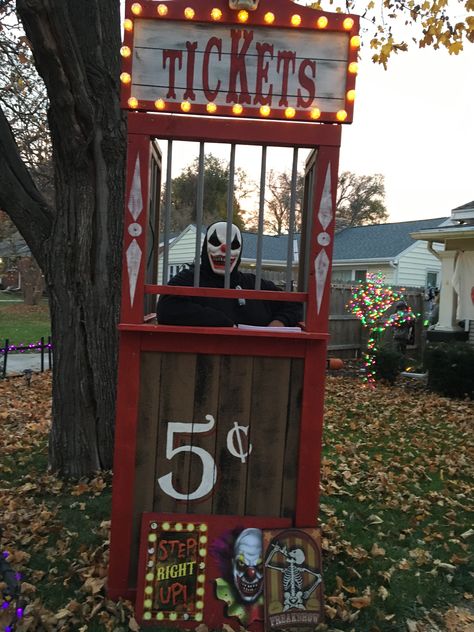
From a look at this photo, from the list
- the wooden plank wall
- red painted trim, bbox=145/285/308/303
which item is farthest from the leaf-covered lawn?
red painted trim, bbox=145/285/308/303

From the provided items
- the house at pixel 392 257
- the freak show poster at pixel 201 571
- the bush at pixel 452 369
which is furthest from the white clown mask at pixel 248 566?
the house at pixel 392 257

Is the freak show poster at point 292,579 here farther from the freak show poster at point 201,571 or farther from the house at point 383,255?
the house at point 383,255

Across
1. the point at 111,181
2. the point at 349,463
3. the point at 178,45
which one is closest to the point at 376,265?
the point at 349,463

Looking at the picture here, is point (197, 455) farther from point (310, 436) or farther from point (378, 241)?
point (378, 241)

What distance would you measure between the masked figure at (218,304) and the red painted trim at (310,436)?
1.64 feet

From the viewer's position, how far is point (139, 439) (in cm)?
262

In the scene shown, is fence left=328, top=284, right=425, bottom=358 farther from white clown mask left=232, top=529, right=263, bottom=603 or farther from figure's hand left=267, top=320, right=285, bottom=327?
white clown mask left=232, top=529, right=263, bottom=603

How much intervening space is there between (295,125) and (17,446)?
4.42m

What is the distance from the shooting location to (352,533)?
147 inches

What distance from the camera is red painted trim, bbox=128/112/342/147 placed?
2.47m

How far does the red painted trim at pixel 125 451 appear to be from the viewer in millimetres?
2578

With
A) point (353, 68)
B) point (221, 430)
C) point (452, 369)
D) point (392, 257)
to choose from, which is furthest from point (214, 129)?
point (392, 257)

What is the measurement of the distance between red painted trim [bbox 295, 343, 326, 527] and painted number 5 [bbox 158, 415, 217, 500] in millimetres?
458

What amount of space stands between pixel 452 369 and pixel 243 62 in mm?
7691
